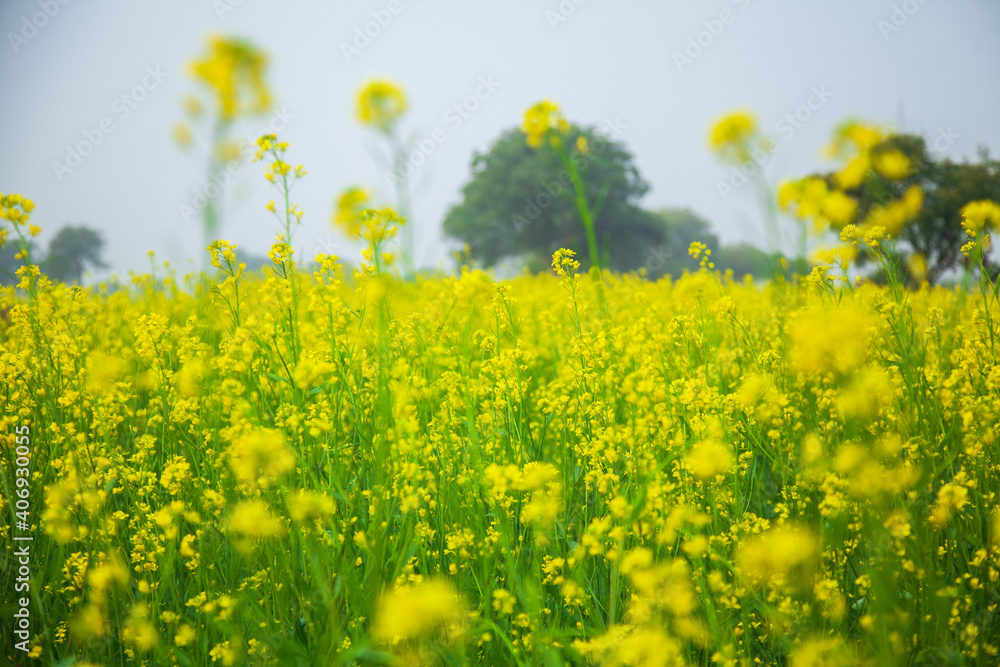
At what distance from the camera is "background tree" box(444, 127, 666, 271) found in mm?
26453

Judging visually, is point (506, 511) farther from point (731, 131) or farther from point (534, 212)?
point (534, 212)

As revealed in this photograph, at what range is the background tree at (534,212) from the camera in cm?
2645

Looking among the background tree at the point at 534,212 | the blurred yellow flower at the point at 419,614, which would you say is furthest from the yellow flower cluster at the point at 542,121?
the background tree at the point at 534,212

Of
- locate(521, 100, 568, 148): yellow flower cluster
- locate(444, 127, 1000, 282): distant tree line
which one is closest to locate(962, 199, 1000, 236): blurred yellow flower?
locate(521, 100, 568, 148): yellow flower cluster

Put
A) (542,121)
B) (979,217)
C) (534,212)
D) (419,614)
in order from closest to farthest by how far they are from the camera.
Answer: (419,614)
(979,217)
(542,121)
(534,212)

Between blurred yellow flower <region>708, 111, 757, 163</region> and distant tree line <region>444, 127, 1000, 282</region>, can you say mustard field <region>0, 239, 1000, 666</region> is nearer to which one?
blurred yellow flower <region>708, 111, 757, 163</region>

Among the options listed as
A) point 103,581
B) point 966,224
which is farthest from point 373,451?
point 966,224

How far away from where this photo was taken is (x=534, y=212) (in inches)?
1037

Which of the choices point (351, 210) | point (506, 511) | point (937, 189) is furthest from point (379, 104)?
point (937, 189)

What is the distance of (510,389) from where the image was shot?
1.98 meters

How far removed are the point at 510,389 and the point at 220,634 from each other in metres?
1.09

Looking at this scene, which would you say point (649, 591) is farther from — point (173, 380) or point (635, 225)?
point (635, 225)

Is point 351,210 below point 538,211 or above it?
below

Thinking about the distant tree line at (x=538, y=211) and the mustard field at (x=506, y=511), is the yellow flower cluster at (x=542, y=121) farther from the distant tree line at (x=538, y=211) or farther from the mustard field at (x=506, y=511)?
the distant tree line at (x=538, y=211)
